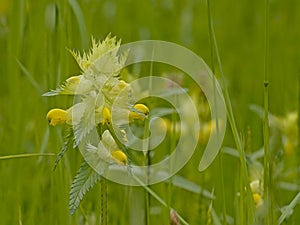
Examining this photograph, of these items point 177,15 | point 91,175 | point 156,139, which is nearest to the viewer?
point 91,175

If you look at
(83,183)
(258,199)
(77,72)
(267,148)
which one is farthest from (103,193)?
(77,72)

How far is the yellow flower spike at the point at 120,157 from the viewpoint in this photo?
96 cm

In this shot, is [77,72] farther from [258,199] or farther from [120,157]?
[120,157]

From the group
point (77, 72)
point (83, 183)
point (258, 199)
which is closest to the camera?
point (83, 183)

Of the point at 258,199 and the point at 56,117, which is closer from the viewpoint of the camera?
the point at 56,117

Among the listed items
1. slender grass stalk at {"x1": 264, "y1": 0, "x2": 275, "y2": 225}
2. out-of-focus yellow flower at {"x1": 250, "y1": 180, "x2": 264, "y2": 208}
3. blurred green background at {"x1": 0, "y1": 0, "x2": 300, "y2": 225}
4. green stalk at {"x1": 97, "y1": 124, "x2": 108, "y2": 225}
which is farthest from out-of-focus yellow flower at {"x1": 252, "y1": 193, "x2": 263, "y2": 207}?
green stalk at {"x1": 97, "y1": 124, "x2": 108, "y2": 225}

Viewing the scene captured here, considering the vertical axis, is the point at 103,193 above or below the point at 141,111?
below

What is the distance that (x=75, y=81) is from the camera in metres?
0.98

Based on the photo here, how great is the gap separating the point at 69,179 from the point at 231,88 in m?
1.96

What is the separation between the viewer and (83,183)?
0.94 metres

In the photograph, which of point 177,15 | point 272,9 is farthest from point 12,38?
point 272,9

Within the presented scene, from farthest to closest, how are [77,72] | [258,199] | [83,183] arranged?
1. [77,72]
2. [258,199]
3. [83,183]

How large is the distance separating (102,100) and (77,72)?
1.71 m

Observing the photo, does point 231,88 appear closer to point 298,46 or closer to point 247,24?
point 298,46
